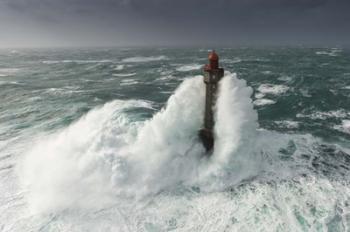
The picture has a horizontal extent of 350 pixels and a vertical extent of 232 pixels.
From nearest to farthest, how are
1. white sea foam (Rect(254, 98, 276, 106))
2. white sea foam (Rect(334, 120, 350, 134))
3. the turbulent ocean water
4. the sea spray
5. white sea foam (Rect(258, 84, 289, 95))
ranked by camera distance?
the turbulent ocean water, the sea spray, white sea foam (Rect(334, 120, 350, 134)), white sea foam (Rect(254, 98, 276, 106)), white sea foam (Rect(258, 84, 289, 95))

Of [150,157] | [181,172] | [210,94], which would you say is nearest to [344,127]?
[210,94]

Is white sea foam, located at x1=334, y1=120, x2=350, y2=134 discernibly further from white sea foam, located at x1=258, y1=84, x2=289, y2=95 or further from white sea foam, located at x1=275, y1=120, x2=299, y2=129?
white sea foam, located at x1=258, y1=84, x2=289, y2=95

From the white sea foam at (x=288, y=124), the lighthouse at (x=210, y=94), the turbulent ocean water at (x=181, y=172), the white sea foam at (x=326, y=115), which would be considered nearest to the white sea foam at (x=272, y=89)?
the white sea foam at (x=326, y=115)

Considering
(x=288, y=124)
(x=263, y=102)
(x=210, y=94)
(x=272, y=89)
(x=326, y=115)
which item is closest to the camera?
(x=210, y=94)

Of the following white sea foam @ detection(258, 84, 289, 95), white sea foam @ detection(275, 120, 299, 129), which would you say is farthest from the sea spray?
white sea foam @ detection(258, 84, 289, 95)

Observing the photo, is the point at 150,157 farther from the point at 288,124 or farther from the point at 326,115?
the point at 326,115

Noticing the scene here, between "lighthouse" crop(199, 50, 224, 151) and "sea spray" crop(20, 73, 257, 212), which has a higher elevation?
"lighthouse" crop(199, 50, 224, 151)

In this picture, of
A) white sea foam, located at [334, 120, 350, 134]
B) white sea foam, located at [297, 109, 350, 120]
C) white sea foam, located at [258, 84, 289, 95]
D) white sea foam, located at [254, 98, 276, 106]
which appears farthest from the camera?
white sea foam, located at [258, 84, 289, 95]
